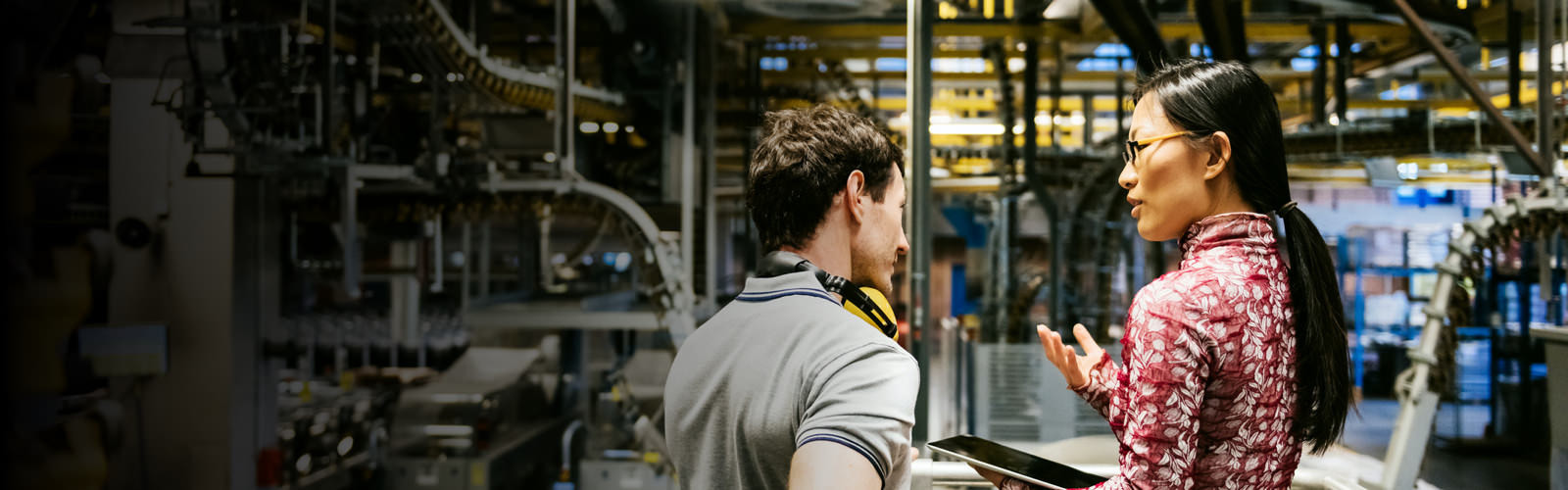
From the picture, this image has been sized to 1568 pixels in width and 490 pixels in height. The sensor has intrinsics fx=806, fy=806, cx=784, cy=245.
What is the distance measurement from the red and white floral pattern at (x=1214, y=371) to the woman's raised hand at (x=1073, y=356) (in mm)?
180

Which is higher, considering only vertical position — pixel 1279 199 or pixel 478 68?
pixel 478 68

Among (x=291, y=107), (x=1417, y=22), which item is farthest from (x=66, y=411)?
(x=1417, y=22)

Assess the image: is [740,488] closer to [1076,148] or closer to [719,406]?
[719,406]

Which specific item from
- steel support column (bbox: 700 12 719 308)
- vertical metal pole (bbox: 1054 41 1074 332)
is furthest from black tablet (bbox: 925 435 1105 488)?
vertical metal pole (bbox: 1054 41 1074 332)

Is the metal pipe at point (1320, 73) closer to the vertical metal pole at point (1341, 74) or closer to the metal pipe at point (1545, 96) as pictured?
the vertical metal pole at point (1341, 74)

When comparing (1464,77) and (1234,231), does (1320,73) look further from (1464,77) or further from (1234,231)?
(1234,231)

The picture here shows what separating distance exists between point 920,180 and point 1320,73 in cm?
550

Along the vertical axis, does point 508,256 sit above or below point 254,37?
below

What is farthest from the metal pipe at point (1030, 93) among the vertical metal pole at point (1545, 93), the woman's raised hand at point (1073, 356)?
the woman's raised hand at point (1073, 356)

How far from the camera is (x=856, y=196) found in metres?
1.09

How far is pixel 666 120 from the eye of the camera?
21.6 ft

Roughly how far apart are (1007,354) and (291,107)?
4.43m

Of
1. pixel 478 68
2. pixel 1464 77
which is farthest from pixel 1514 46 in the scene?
pixel 478 68

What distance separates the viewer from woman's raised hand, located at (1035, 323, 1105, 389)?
4.57 feet
